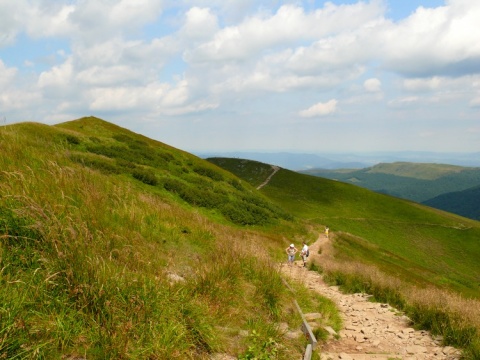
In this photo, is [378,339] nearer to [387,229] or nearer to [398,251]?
[398,251]

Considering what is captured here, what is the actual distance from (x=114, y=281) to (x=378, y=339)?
8222 mm

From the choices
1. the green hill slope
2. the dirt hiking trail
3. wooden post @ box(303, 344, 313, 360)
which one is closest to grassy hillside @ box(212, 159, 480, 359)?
the green hill slope

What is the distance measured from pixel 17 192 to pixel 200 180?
33.8 metres

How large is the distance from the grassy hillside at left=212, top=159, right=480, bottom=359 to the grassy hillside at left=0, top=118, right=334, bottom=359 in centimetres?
420

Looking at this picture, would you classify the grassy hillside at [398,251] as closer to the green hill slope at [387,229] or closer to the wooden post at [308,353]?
the green hill slope at [387,229]

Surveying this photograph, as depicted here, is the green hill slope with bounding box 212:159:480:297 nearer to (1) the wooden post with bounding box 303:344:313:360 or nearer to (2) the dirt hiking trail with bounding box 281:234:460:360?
(2) the dirt hiking trail with bounding box 281:234:460:360

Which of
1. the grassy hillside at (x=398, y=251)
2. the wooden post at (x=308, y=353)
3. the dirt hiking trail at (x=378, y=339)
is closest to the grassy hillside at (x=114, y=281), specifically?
the wooden post at (x=308, y=353)

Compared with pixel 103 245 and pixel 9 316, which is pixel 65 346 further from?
pixel 103 245

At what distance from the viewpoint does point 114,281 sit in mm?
5145

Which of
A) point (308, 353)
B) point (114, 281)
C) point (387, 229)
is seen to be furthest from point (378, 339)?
point (387, 229)

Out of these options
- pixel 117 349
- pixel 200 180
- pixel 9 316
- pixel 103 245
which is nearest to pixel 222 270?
pixel 103 245

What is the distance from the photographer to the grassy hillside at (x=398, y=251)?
10242 millimetres

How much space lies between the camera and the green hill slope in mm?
49875

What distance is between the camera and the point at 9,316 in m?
3.91
